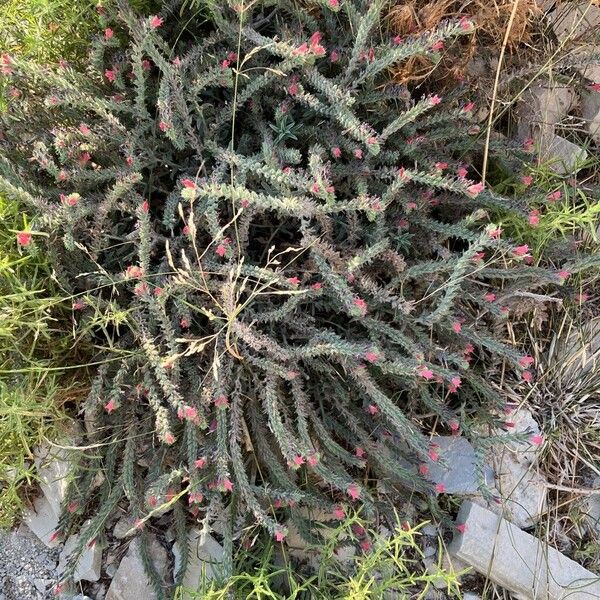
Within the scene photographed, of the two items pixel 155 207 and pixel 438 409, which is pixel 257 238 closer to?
pixel 155 207

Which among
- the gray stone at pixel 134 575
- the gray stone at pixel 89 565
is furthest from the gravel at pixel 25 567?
the gray stone at pixel 134 575

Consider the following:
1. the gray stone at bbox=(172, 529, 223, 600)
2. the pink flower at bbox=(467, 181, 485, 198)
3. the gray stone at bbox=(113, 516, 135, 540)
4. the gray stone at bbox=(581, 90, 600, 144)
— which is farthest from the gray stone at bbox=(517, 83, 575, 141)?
the gray stone at bbox=(113, 516, 135, 540)

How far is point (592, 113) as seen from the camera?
2.82 m

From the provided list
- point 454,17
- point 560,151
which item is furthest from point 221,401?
point 560,151

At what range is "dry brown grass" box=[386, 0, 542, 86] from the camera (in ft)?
7.51

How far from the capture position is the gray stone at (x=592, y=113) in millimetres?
2803

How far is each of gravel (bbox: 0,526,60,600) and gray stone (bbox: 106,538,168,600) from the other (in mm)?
302

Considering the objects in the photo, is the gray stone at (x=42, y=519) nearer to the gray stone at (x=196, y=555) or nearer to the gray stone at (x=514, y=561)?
the gray stone at (x=196, y=555)

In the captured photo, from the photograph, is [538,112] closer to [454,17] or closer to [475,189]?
[454,17]

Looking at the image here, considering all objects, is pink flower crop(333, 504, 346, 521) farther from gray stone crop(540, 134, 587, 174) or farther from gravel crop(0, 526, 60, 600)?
gray stone crop(540, 134, 587, 174)

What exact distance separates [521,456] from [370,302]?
102cm

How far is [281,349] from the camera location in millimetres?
2053

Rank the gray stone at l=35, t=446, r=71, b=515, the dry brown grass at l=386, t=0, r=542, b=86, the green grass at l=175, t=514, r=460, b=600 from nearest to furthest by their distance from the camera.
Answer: the green grass at l=175, t=514, r=460, b=600 < the dry brown grass at l=386, t=0, r=542, b=86 < the gray stone at l=35, t=446, r=71, b=515

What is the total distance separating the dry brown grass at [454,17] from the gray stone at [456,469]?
1449 mm
